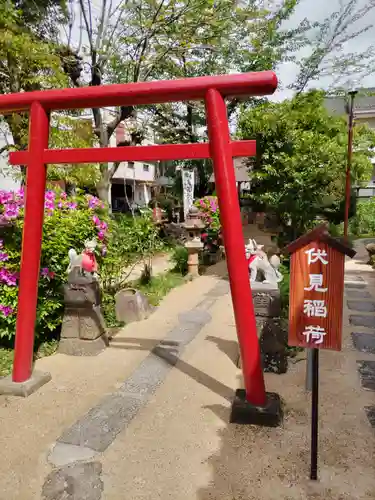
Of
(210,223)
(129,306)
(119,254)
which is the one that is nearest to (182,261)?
(210,223)

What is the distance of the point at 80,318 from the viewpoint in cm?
544

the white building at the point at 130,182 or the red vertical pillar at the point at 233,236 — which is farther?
the white building at the point at 130,182

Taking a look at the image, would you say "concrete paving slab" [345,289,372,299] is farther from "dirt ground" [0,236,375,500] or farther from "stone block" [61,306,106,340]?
"stone block" [61,306,106,340]

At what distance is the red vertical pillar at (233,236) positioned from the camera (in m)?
3.58

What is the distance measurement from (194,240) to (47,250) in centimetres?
604

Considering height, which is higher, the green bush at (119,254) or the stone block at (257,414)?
the green bush at (119,254)

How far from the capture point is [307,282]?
3000mm

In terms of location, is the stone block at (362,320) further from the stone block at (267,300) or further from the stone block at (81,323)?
the stone block at (81,323)

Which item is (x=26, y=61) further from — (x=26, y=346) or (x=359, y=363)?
(x=359, y=363)

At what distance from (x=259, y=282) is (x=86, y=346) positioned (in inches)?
99.1

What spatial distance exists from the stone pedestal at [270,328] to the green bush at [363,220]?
16.8 metres

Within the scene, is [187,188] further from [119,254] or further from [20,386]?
[20,386]

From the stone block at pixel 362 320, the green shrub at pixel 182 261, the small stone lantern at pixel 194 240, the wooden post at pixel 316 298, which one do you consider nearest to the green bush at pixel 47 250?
the wooden post at pixel 316 298

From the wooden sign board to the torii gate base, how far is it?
0.69m
